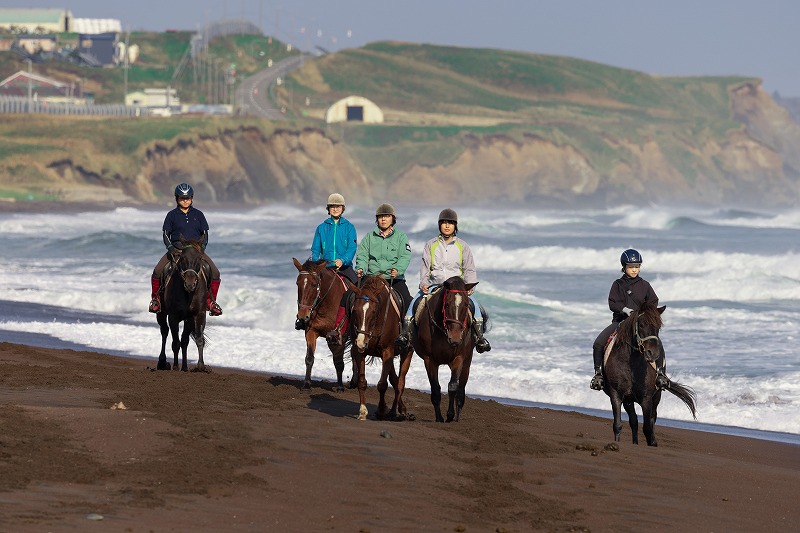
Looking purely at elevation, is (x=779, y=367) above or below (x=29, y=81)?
below

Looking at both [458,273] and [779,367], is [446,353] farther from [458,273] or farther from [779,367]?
[779,367]

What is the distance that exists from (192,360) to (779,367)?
33.4ft

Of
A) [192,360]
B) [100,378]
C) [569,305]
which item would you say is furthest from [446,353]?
[569,305]

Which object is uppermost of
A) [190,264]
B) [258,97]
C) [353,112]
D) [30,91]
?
[258,97]

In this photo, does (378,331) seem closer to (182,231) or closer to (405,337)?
(405,337)

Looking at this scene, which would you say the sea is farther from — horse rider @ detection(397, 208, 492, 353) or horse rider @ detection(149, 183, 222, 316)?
horse rider @ detection(149, 183, 222, 316)

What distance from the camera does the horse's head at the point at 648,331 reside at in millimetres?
13164

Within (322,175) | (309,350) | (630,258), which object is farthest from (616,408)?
(322,175)

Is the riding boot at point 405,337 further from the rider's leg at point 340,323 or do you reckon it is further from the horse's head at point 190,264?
the horse's head at point 190,264

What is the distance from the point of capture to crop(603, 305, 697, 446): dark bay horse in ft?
43.5

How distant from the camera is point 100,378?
1655cm

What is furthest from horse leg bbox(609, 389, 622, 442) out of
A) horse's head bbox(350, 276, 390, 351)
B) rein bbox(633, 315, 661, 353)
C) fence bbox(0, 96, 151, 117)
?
fence bbox(0, 96, 151, 117)

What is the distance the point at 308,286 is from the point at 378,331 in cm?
172

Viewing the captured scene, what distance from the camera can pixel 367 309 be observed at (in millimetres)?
13773
